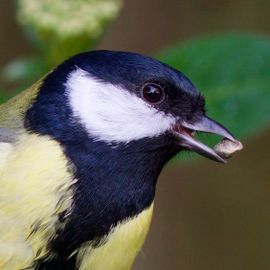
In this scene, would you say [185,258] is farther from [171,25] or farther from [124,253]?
[124,253]

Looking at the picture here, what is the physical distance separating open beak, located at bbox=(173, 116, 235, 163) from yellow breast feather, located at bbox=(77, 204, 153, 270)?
0.14 meters

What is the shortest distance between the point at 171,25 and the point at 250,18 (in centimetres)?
27

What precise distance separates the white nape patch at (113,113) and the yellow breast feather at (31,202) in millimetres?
88

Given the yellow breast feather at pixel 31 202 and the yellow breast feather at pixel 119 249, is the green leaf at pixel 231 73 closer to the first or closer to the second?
the yellow breast feather at pixel 119 249

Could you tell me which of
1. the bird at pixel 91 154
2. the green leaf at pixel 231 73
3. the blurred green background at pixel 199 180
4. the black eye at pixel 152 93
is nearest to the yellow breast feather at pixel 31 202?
the bird at pixel 91 154

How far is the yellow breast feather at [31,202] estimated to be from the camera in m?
1.99

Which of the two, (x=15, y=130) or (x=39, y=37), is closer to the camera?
(x=15, y=130)

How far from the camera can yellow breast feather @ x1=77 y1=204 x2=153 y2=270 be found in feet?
6.73

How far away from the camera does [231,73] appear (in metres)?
2.46

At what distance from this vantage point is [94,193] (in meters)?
2.04

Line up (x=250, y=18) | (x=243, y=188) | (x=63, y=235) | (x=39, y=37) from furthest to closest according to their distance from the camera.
A: (x=243, y=188) < (x=250, y=18) < (x=39, y=37) < (x=63, y=235)

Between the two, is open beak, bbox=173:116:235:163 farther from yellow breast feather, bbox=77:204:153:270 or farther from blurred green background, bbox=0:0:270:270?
blurred green background, bbox=0:0:270:270

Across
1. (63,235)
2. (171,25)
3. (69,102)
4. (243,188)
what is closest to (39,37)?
(69,102)

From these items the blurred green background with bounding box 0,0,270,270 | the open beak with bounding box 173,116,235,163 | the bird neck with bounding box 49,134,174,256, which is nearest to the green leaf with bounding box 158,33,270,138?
the open beak with bounding box 173,116,235,163
